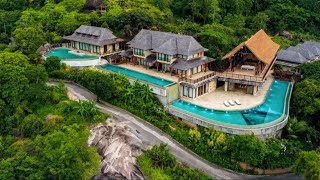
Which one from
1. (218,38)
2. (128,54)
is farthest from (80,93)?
(218,38)

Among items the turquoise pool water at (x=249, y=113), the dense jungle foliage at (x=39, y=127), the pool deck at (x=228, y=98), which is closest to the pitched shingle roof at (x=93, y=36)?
the dense jungle foliage at (x=39, y=127)

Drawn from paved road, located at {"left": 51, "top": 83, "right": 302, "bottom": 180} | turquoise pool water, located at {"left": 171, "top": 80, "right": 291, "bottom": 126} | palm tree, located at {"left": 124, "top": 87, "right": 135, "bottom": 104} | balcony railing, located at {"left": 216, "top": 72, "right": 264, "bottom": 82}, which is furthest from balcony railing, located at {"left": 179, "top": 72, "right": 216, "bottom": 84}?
paved road, located at {"left": 51, "top": 83, "right": 302, "bottom": 180}

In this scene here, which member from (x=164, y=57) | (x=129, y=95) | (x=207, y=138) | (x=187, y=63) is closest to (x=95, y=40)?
(x=164, y=57)

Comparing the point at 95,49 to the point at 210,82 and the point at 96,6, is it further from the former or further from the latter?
the point at 210,82

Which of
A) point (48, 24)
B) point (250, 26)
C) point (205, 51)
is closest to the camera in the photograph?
point (205, 51)

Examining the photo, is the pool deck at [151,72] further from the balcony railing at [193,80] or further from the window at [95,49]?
the window at [95,49]

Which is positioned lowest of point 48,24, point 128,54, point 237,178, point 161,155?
point 237,178

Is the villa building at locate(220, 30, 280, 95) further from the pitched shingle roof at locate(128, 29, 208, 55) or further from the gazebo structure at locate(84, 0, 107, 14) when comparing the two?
the gazebo structure at locate(84, 0, 107, 14)

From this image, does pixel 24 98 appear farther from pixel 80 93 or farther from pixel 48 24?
pixel 48 24
